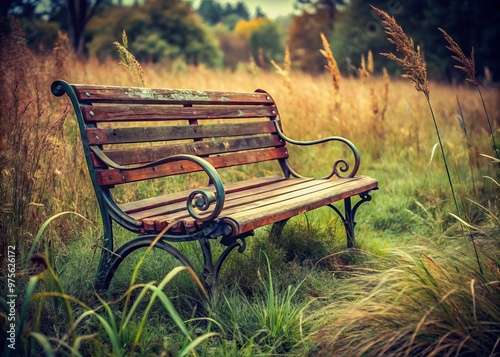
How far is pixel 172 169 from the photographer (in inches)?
105

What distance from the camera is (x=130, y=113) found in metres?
2.59

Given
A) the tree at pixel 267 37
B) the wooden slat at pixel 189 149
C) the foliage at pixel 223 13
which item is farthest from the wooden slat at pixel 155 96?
the foliage at pixel 223 13

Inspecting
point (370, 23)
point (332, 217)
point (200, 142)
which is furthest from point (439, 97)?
point (370, 23)

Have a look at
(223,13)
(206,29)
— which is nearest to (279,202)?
(206,29)

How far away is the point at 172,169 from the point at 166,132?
252 millimetres

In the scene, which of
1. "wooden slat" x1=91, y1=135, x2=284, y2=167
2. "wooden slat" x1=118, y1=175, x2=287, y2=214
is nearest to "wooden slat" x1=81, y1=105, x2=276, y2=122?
"wooden slat" x1=91, y1=135, x2=284, y2=167

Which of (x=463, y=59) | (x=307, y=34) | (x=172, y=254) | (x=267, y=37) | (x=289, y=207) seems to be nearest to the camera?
(x=172, y=254)

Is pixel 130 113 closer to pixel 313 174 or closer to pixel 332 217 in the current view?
pixel 332 217

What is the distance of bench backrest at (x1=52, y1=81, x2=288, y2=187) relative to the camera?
7.70 ft

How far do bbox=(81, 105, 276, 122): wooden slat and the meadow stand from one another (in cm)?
37

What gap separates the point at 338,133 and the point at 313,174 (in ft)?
3.87

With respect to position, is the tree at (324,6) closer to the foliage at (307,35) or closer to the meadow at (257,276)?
the foliage at (307,35)

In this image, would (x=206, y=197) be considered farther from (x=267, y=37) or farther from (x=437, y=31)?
(x=267, y=37)

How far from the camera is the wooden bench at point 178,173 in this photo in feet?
7.09
